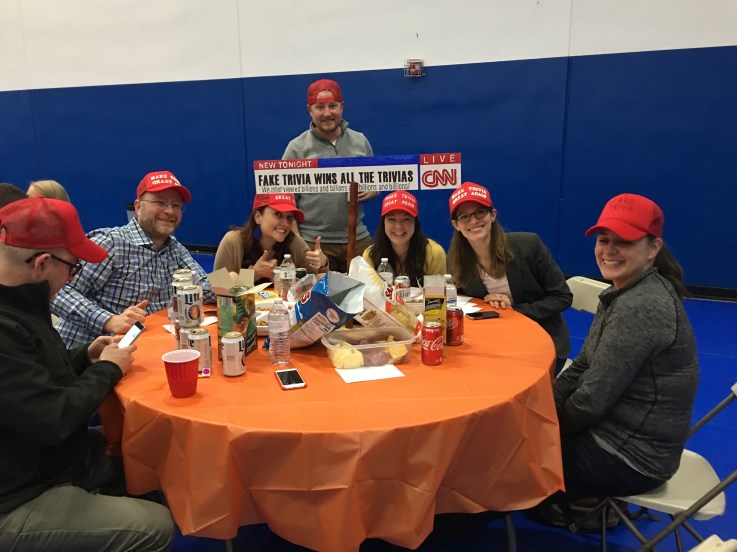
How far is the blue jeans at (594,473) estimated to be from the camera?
1862 millimetres

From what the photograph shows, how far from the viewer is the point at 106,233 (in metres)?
2.64

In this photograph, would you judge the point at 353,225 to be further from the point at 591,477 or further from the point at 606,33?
the point at 606,33

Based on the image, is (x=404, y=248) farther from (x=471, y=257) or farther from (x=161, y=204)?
(x=161, y=204)

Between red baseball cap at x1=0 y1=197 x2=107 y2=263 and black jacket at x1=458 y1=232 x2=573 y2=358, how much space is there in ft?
6.33

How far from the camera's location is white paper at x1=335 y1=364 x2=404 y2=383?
6.05 ft

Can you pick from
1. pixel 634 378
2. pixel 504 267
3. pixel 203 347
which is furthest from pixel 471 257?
pixel 203 347

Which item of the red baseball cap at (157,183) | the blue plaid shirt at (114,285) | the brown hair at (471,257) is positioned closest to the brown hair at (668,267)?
the brown hair at (471,257)

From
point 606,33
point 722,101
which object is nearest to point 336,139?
point 606,33

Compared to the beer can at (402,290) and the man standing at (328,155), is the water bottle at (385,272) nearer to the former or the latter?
the beer can at (402,290)

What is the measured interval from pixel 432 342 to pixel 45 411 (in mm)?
1196

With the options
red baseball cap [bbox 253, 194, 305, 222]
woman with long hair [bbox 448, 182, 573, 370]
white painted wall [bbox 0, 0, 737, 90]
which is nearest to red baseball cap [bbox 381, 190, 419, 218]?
woman with long hair [bbox 448, 182, 573, 370]

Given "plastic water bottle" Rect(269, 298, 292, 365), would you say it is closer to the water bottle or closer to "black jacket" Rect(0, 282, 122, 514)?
"black jacket" Rect(0, 282, 122, 514)

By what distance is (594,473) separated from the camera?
192cm

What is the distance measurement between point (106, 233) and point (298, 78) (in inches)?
181
